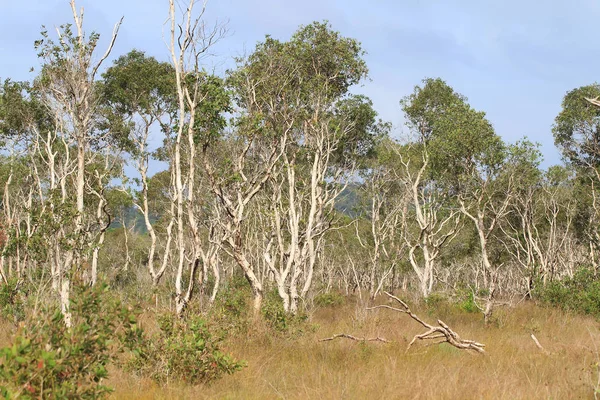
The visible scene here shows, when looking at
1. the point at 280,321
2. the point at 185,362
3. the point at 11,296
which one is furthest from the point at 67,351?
the point at 11,296

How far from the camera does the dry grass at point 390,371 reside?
6199 mm

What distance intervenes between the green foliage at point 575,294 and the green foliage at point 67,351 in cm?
1605

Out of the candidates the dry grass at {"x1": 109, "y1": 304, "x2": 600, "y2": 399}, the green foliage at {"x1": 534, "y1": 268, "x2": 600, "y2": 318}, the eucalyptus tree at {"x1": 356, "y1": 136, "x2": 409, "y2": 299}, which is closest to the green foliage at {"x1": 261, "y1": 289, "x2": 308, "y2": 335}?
the dry grass at {"x1": 109, "y1": 304, "x2": 600, "y2": 399}

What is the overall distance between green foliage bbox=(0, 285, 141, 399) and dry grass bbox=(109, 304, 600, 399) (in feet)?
5.33

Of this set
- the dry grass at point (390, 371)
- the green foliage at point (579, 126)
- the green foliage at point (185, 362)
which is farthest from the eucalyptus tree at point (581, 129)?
the green foliage at point (185, 362)

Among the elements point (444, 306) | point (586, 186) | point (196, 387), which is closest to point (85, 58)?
point (196, 387)

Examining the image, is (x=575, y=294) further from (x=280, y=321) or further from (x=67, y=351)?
(x=67, y=351)

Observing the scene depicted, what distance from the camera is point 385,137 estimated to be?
25531mm

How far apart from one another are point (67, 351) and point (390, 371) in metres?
4.90

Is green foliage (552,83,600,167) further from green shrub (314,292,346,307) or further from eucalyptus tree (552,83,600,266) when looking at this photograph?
green shrub (314,292,346,307)

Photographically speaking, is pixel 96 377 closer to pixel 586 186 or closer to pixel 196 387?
pixel 196 387

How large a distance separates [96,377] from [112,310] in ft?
1.95

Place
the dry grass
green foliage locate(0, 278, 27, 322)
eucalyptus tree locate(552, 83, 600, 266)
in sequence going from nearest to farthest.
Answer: the dry grass
green foliage locate(0, 278, 27, 322)
eucalyptus tree locate(552, 83, 600, 266)

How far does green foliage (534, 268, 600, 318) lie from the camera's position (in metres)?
16.3
